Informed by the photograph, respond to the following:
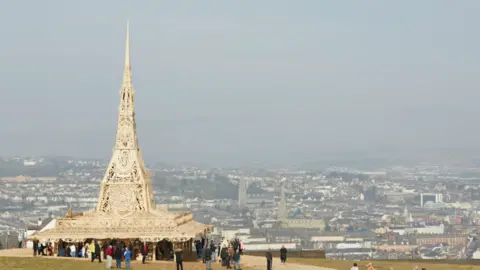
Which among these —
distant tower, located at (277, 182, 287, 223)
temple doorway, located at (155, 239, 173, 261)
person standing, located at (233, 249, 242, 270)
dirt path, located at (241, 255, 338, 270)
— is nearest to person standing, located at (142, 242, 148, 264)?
temple doorway, located at (155, 239, 173, 261)

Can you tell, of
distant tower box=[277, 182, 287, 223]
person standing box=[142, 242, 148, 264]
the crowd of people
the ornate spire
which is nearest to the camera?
the crowd of people

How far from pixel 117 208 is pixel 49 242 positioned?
156 inches

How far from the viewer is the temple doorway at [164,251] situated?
4453 cm

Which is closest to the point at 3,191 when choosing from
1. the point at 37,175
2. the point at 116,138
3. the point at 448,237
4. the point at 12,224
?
the point at 37,175

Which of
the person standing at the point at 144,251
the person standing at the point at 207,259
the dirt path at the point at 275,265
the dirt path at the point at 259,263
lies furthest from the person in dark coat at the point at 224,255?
the person standing at the point at 144,251

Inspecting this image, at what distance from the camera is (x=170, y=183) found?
18050 centimetres

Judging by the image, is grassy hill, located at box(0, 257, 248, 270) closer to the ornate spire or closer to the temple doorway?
the temple doorway

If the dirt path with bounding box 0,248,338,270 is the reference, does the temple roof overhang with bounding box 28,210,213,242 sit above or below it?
above

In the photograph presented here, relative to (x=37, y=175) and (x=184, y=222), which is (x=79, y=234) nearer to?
(x=184, y=222)

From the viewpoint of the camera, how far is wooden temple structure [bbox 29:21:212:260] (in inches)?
1735

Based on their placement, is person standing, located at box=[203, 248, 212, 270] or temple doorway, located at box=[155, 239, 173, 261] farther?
temple doorway, located at box=[155, 239, 173, 261]

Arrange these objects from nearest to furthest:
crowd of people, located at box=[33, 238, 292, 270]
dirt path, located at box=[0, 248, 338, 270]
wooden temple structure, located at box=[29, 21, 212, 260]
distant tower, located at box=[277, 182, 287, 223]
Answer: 1. crowd of people, located at box=[33, 238, 292, 270]
2. dirt path, located at box=[0, 248, 338, 270]
3. wooden temple structure, located at box=[29, 21, 212, 260]
4. distant tower, located at box=[277, 182, 287, 223]

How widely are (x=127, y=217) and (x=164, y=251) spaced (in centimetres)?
205

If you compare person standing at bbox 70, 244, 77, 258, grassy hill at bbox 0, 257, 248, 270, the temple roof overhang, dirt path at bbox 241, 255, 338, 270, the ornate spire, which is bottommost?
dirt path at bbox 241, 255, 338, 270
